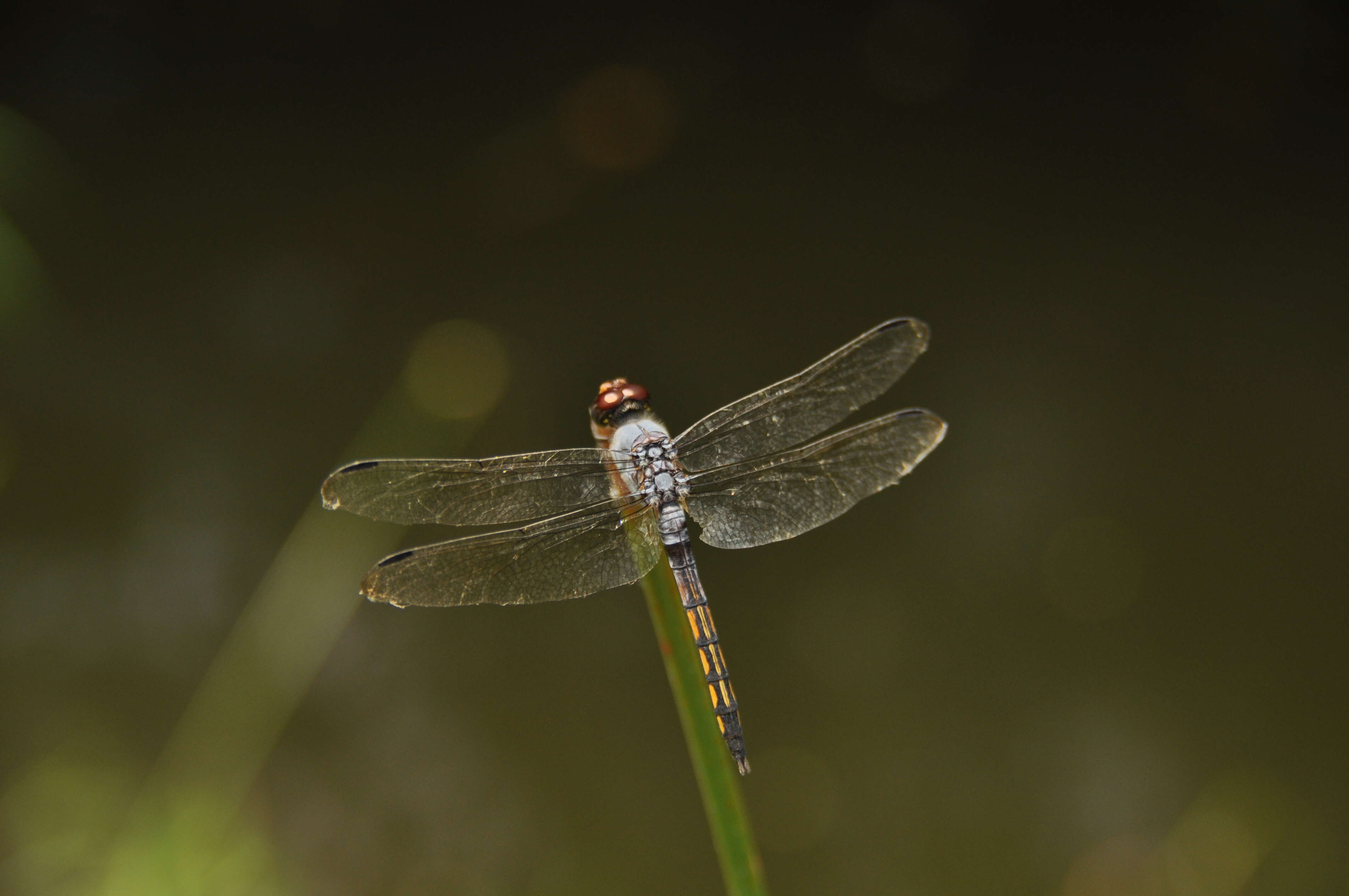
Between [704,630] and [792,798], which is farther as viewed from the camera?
[792,798]

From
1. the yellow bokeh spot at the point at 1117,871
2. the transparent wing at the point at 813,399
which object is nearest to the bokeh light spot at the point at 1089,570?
the yellow bokeh spot at the point at 1117,871

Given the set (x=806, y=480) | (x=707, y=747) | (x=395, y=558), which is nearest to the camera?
(x=707, y=747)

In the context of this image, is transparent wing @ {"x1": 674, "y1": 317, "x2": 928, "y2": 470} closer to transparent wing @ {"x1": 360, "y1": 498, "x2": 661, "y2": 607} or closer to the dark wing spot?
transparent wing @ {"x1": 360, "y1": 498, "x2": 661, "y2": 607}

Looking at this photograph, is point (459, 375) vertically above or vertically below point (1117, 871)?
above

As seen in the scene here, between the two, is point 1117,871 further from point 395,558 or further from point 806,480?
point 395,558

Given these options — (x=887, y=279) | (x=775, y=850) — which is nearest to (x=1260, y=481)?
(x=887, y=279)

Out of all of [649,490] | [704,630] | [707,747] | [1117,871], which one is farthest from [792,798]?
[707,747]

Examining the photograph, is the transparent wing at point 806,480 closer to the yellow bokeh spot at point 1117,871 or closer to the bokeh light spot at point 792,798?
the bokeh light spot at point 792,798
